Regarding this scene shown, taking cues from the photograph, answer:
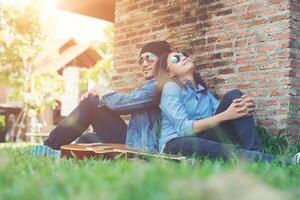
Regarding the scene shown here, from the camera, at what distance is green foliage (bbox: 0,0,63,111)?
853 inches

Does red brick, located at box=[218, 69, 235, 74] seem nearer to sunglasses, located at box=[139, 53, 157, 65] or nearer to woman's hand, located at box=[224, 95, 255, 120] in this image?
sunglasses, located at box=[139, 53, 157, 65]

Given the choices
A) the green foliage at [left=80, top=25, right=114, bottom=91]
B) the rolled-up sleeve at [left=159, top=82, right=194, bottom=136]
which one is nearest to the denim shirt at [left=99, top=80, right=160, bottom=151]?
the rolled-up sleeve at [left=159, top=82, right=194, bottom=136]

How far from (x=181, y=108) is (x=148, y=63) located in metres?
0.89

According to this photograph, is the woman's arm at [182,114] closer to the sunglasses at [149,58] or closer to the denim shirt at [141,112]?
the denim shirt at [141,112]

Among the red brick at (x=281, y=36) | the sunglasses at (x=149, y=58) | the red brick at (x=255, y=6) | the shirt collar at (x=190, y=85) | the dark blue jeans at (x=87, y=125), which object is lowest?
the dark blue jeans at (x=87, y=125)

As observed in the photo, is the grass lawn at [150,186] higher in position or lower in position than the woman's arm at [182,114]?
lower

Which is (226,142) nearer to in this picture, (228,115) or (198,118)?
(228,115)

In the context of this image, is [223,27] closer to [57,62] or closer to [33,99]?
[33,99]

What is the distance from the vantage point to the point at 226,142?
12.4 ft

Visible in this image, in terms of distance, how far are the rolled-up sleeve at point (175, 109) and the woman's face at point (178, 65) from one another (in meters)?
0.29

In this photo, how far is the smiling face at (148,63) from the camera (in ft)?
15.0

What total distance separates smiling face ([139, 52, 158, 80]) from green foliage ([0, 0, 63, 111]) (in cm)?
1792

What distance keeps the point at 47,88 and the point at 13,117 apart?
11.7ft

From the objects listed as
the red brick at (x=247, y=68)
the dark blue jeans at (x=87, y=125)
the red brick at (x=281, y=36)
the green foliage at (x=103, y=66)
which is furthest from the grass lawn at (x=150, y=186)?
the green foliage at (x=103, y=66)
